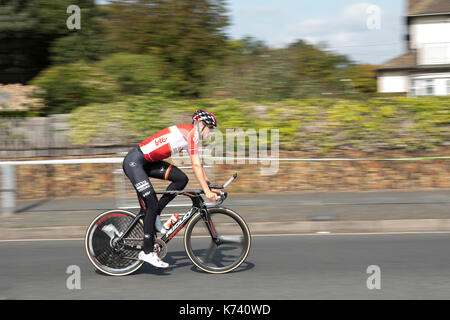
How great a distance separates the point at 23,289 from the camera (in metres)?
6.03

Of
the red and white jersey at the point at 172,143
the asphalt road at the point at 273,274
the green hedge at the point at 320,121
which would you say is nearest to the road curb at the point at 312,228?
the asphalt road at the point at 273,274

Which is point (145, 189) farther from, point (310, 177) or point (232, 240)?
point (310, 177)

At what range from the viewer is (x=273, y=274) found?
21.2 feet

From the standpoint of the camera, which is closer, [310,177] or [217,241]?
[217,241]

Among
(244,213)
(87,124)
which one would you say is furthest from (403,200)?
(87,124)

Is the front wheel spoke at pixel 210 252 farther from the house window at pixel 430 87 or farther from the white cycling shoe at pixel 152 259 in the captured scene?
the house window at pixel 430 87

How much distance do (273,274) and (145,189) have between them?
5.60 feet

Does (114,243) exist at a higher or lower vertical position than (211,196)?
lower

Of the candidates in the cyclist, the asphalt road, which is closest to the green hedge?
the asphalt road

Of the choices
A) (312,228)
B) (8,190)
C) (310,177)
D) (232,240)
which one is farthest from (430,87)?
(232,240)

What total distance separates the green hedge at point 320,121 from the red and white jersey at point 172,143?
7275mm

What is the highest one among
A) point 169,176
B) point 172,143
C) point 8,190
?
point 172,143

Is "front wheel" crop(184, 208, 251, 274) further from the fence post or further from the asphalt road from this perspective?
the fence post
